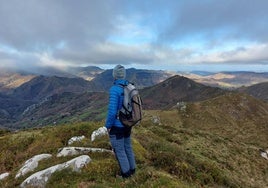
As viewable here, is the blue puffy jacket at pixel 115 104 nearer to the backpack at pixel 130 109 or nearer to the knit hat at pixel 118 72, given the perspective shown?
the backpack at pixel 130 109

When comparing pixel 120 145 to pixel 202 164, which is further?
pixel 202 164

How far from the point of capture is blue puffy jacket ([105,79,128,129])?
462 inches

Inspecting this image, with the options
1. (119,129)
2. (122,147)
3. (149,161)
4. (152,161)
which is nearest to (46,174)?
(122,147)

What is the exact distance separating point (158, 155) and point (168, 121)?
312 ft

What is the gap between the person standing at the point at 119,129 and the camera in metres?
11.8

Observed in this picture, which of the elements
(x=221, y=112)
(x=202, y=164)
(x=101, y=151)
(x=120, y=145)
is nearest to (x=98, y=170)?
(x=120, y=145)

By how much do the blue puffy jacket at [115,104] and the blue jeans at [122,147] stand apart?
0.40 m

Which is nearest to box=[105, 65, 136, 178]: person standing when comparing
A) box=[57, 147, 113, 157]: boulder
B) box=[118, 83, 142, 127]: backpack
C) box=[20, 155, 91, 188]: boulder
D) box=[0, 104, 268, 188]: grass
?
box=[118, 83, 142, 127]: backpack

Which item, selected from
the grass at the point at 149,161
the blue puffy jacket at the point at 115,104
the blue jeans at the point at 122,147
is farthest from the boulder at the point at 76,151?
the blue puffy jacket at the point at 115,104

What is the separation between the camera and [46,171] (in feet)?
46.4

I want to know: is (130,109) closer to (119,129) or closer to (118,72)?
(119,129)

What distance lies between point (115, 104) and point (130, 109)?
628 mm

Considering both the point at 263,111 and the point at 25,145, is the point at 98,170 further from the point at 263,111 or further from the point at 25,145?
the point at 263,111

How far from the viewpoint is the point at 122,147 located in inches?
497
